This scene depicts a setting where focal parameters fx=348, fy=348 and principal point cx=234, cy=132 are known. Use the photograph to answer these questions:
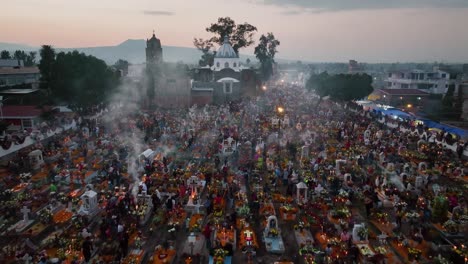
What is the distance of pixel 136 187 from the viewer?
1978 cm

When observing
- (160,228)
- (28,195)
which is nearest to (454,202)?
(160,228)

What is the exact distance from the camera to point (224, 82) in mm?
61344

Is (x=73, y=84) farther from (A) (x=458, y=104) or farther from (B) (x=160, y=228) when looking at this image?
(A) (x=458, y=104)

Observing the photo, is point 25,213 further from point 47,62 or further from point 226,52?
point 226,52

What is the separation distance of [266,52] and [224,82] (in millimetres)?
33354

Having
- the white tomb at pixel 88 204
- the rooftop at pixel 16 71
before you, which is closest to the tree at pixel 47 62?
the rooftop at pixel 16 71

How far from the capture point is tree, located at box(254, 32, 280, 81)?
8950 cm

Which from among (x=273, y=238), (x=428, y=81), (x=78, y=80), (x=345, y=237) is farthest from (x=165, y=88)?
(x=428, y=81)

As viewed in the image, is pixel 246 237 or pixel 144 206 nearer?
pixel 246 237

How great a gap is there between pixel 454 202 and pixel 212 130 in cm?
2252

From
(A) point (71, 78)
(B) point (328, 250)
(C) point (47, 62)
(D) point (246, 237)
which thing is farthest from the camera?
(C) point (47, 62)

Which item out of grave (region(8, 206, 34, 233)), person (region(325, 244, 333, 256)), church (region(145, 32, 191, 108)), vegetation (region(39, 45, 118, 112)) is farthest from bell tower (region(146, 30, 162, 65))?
person (region(325, 244, 333, 256))

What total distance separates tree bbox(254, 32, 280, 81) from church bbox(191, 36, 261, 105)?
1554 cm

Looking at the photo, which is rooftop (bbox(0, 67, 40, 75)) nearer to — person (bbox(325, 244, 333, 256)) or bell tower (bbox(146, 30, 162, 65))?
bell tower (bbox(146, 30, 162, 65))
